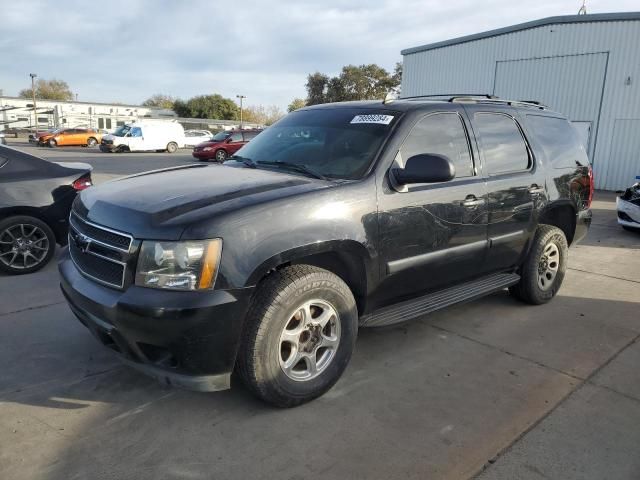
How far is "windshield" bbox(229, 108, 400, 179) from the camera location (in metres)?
3.40

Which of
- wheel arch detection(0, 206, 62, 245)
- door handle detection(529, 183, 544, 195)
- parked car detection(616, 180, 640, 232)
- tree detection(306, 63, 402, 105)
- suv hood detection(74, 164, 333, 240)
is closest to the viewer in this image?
suv hood detection(74, 164, 333, 240)

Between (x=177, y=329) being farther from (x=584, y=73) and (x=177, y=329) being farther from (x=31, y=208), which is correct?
(x=584, y=73)

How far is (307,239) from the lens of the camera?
285 cm

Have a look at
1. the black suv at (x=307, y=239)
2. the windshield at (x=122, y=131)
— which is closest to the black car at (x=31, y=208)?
the black suv at (x=307, y=239)

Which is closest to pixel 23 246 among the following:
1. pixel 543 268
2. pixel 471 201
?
pixel 471 201

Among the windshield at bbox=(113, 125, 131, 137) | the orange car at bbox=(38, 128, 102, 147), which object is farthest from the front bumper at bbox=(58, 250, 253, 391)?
the orange car at bbox=(38, 128, 102, 147)

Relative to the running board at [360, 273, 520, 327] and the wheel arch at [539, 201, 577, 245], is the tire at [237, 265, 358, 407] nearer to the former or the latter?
the running board at [360, 273, 520, 327]

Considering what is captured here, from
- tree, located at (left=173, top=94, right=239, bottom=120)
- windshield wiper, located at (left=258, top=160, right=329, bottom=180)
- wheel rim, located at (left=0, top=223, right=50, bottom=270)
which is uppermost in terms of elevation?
tree, located at (left=173, top=94, right=239, bottom=120)

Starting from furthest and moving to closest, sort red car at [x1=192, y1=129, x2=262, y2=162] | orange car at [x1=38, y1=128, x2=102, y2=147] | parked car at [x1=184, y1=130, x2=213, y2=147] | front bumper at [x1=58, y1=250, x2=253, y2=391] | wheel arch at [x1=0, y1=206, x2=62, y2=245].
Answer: parked car at [x1=184, y1=130, x2=213, y2=147]
orange car at [x1=38, y1=128, x2=102, y2=147]
red car at [x1=192, y1=129, x2=262, y2=162]
wheel arch at [x1=0, y1=206, x2=62, y2=245]
front bumper at [x1=58, y1=250, x2=253, y2=391]

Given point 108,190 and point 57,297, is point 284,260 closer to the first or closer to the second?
point 108,190

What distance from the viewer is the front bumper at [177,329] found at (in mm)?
2502

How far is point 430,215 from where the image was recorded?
351 centimetres

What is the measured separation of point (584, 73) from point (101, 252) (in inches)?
708

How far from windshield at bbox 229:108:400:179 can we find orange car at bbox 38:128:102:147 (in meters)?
36.0
